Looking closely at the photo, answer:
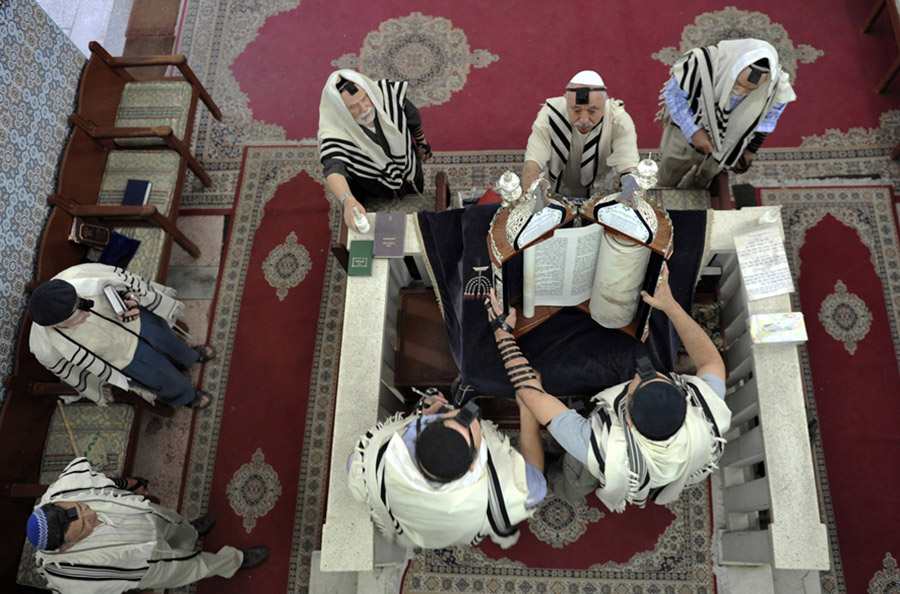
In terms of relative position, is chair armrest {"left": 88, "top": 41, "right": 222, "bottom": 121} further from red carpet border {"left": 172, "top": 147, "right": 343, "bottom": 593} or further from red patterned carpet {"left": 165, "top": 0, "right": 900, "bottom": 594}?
red carpet border {"left": 172, "top": 147, "right": 343, "bottom": 593}

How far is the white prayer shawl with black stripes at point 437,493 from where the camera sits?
6.02 feet

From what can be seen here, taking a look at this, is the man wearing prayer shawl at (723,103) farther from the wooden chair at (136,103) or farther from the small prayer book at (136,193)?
the small prayer book at (136,193)

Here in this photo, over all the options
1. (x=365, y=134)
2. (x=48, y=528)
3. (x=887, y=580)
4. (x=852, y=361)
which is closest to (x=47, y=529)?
(x=48, y=528)

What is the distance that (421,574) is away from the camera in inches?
126

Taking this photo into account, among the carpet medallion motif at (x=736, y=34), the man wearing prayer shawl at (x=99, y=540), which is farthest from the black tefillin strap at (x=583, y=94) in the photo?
the man wearing prayer shawl at (x=99, y=540)

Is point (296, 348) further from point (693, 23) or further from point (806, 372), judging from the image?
point (693, 23)

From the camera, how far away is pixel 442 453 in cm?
178

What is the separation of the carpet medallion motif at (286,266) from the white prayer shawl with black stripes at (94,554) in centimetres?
161

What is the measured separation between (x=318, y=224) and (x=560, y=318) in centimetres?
221

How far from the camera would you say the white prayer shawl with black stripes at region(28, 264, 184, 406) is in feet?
9.37

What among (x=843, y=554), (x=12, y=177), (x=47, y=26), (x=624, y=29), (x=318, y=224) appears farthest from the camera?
(x=624, y=29)

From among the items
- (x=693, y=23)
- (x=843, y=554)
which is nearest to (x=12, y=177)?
(x=693, y=23)

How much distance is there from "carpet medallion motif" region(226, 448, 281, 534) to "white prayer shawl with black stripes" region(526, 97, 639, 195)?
2.58 meters

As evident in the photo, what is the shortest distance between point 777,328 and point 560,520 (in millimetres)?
1627
